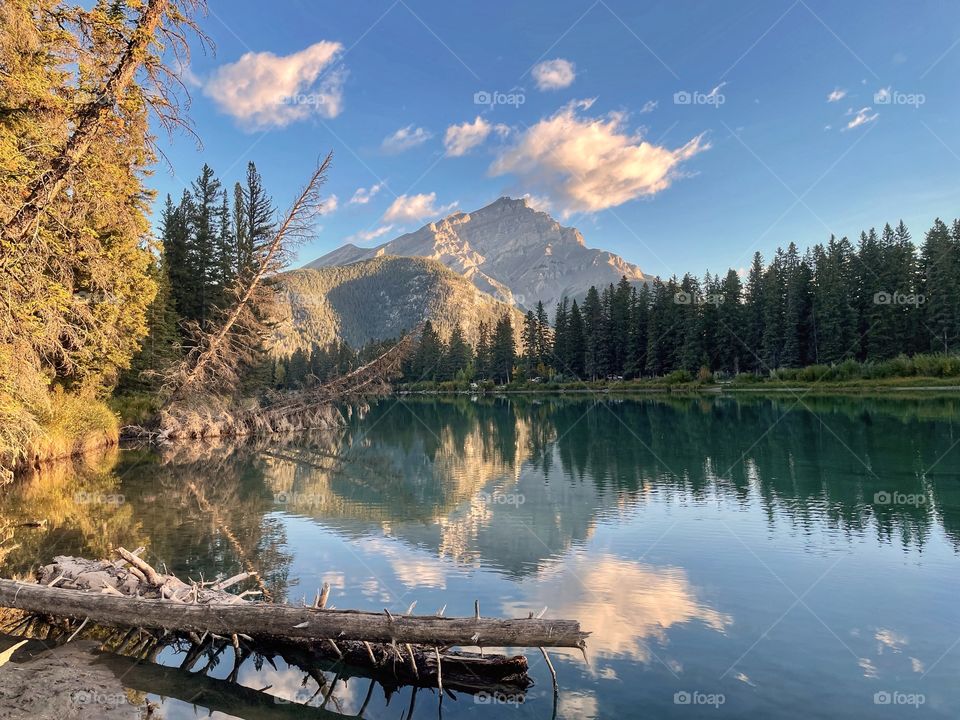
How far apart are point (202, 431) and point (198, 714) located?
1441 inches

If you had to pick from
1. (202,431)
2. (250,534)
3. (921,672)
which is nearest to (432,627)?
(921,672)

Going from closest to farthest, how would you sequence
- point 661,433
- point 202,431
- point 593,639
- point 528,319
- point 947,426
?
point 593,639
point 947,426
point 661,433
point 202,431
point 528,319

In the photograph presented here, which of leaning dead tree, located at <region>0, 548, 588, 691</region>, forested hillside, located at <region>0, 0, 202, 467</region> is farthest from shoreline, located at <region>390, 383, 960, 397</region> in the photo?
leaning dead tree, located at <region>0, 548, 588, 691</region>

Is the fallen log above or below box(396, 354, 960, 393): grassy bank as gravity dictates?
below

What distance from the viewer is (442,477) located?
25203 mm

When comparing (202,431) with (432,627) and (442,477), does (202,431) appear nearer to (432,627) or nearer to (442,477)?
(442,477)

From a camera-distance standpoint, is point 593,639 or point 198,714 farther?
point 593,639

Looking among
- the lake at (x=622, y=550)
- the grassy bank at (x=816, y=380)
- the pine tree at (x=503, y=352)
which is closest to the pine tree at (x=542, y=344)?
the pine tree at (x=503, y=352)

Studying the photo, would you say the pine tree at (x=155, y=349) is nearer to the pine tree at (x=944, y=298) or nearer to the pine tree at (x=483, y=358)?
the pine tree at (x=944, y=298)

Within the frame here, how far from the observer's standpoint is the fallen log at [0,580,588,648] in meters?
6.91

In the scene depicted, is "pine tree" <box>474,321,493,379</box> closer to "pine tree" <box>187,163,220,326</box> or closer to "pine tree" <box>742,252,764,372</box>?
"pine tree" <box>742,252,764,372</box>

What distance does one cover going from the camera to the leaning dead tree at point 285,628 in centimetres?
702

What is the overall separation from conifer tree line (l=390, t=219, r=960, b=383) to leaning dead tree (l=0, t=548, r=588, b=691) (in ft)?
256

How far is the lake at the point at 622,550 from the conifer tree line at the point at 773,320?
51909mm
